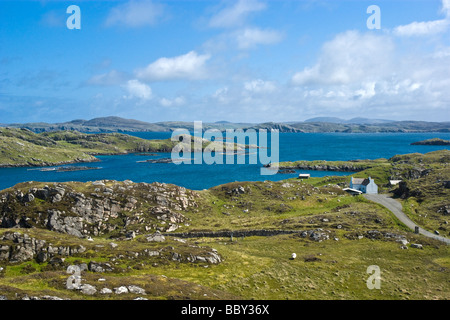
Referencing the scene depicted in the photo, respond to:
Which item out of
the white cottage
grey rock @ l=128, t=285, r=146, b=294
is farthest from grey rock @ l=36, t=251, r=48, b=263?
the white cottage

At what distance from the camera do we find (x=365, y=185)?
106 meters

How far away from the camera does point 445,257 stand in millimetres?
52469

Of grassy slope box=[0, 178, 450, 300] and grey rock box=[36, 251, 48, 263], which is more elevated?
grey rock box=[36, 251, 48, 263]

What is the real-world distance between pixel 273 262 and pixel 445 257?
28.3 m

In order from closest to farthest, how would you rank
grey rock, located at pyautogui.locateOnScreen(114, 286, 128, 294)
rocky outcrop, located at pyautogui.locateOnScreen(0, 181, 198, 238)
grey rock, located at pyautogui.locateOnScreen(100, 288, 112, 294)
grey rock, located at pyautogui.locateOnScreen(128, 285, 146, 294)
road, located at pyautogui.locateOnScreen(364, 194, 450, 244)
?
Result: grey rock, located at pyautogui.locateOnScreen(100, 288, 112, 294) → grey rock, located at pyautogui.locateOnScreen(114, 286, 128, 294) → grey rock, located at pyautogui.locateOnScreen(128, 285, 146, 294) → road, located at pyautogui.locateOnScreen(364, 194, 450, 244) → rocky outcrop, located at pyautogui.locateOnScreen(0, 181, 198, 238)

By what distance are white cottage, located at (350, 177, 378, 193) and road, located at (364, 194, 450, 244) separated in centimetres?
711

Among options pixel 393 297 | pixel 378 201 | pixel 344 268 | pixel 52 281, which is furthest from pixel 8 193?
pixel 378 201

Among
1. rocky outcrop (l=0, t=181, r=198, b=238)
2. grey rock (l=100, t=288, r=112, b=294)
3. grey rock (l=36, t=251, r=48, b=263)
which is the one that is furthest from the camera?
rocky outcrop (l=0, t=181, r=198, b=238)

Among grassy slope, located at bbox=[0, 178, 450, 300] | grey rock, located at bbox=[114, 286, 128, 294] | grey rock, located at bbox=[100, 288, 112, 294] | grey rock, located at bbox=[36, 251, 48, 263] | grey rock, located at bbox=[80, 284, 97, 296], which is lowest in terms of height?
grassy slope, located at bbox=[0, 178, 450, 300]

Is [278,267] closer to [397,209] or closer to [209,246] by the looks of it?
[209,246]

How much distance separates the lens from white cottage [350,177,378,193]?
342ft

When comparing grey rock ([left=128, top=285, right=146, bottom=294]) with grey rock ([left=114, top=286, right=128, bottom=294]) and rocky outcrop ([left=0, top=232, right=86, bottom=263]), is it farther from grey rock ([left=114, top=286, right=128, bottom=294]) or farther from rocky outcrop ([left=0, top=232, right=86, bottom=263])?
rocky outcrop ([left=0, top=232, right=86, bottom=263])

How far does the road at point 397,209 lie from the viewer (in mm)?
63194

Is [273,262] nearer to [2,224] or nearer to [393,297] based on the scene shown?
[393,297]
